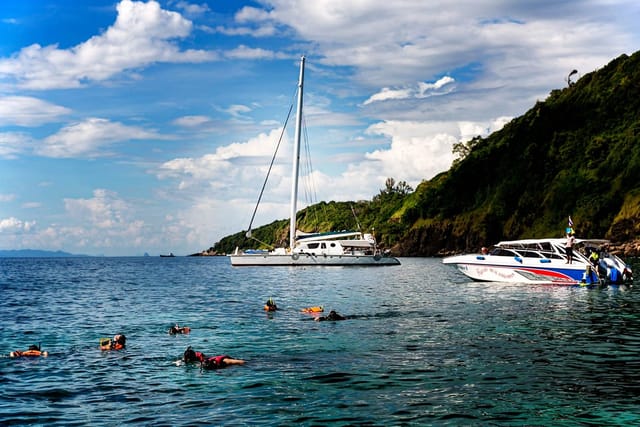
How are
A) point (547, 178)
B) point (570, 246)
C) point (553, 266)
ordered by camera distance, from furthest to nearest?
1. point (547, 178)
2. point (553, 266)
3. point (570, 246)

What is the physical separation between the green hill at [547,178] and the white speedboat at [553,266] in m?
73.6

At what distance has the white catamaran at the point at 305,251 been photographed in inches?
3376

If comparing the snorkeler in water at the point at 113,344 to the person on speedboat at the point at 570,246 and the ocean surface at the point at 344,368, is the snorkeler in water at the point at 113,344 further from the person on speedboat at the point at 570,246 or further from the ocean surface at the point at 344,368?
the person on speedboat at the point at 570,246

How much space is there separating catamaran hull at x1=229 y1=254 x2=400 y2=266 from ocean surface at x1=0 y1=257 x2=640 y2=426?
155 feet

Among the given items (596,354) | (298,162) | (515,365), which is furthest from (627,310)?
(298,162)

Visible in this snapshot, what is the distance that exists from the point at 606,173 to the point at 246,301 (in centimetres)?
11224

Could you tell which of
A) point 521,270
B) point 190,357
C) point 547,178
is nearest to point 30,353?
point 190,357

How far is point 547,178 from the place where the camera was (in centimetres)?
14388

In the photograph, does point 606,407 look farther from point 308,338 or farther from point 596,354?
point 308,338

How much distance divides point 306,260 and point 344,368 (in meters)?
66.7

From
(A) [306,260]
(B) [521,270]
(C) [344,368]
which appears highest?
(A) [306,260]

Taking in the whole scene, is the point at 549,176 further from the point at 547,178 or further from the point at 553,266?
the point at 553,266

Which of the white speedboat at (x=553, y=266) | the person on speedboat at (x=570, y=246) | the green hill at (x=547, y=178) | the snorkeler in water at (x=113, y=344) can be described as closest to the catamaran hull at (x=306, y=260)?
the white speedboat at (x=553, y=266)

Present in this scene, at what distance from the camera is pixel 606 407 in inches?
578
